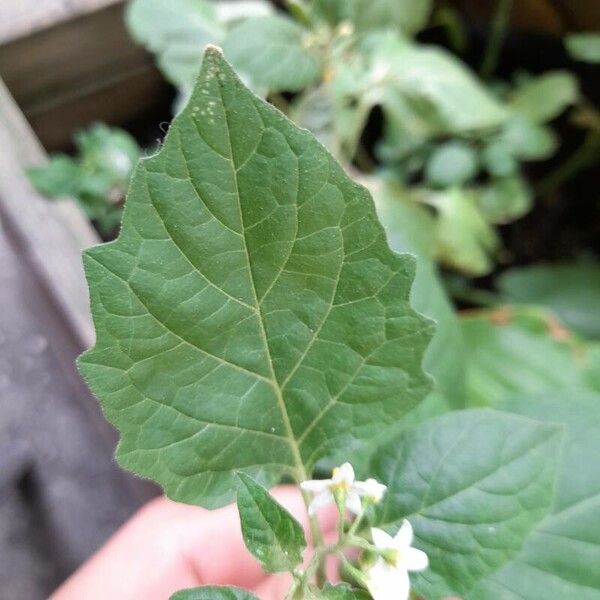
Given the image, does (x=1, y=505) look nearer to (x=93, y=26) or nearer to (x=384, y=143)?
(x=93, y=26)

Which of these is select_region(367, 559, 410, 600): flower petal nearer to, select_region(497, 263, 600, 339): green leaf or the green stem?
select_region(497, 263, 600, 339): green leaf

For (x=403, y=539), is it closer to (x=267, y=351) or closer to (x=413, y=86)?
(x=267, y=351)

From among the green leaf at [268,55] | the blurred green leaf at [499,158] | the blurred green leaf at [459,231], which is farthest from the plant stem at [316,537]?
the blurred green leaf at [499,158]

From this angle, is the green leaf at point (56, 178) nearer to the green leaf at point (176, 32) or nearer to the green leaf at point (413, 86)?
the green leaf at point (176, 32)

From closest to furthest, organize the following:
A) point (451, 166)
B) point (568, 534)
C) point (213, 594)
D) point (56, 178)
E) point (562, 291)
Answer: point (213, 594) < point (568, 534) < point (56, 178) < point (451, 166) < point (562, 291)

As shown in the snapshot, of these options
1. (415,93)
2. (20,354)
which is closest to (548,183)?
(415,93)

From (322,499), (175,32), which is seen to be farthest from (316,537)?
(175,32)
